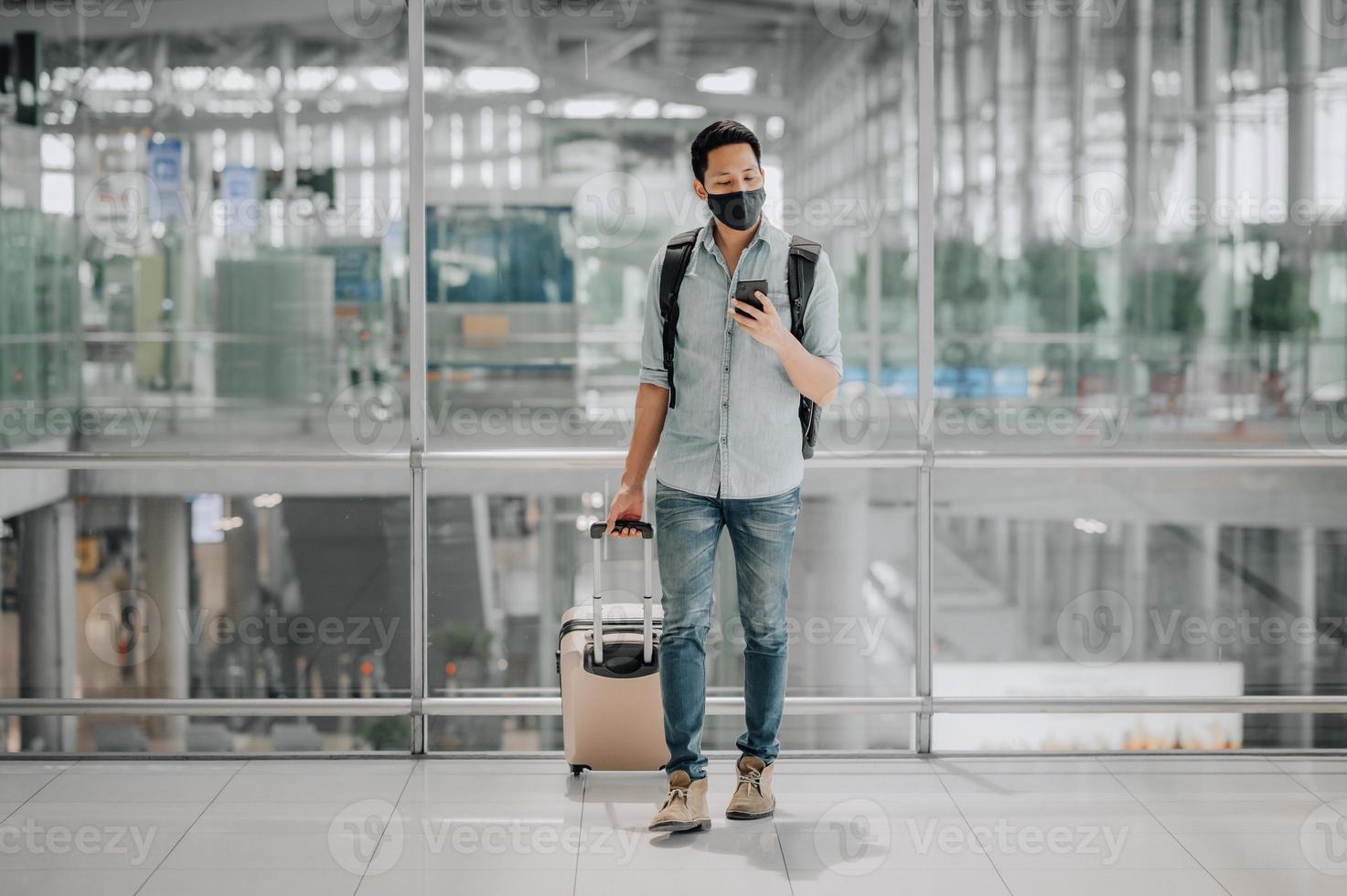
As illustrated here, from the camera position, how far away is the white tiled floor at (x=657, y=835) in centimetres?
243

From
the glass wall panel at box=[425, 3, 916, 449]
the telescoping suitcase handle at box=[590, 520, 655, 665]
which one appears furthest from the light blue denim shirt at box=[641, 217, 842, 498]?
the glass wall panel at box=[425, 3, 916, 449]

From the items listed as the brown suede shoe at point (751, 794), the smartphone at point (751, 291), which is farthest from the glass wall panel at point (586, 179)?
the brown suede shoe at point (751, 794)

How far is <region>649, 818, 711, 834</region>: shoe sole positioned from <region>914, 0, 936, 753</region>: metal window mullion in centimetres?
85

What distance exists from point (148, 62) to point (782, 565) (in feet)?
46.9

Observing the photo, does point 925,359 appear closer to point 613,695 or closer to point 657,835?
point 613,695

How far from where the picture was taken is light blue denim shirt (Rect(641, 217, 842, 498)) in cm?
261

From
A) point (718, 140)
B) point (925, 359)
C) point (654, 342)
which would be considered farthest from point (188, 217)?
point (718, 140)

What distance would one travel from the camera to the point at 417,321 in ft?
10.5

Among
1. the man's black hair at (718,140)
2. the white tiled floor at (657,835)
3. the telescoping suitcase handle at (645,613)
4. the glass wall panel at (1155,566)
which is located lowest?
the glass wall panel at (1155,566)

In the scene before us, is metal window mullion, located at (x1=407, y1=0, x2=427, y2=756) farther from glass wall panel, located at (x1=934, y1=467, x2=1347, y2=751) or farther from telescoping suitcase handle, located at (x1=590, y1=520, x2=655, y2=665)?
glass wall panel, located at (x1=934, y1=467, x2=1347, y2=751)

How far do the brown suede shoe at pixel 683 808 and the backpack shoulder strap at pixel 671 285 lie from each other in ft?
2.75

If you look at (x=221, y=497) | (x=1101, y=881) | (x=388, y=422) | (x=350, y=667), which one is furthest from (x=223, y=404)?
(x=1101, y=881)

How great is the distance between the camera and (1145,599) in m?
27.4

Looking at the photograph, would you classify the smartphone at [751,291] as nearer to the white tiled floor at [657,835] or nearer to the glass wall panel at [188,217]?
the white tiled floor at [657,835]
